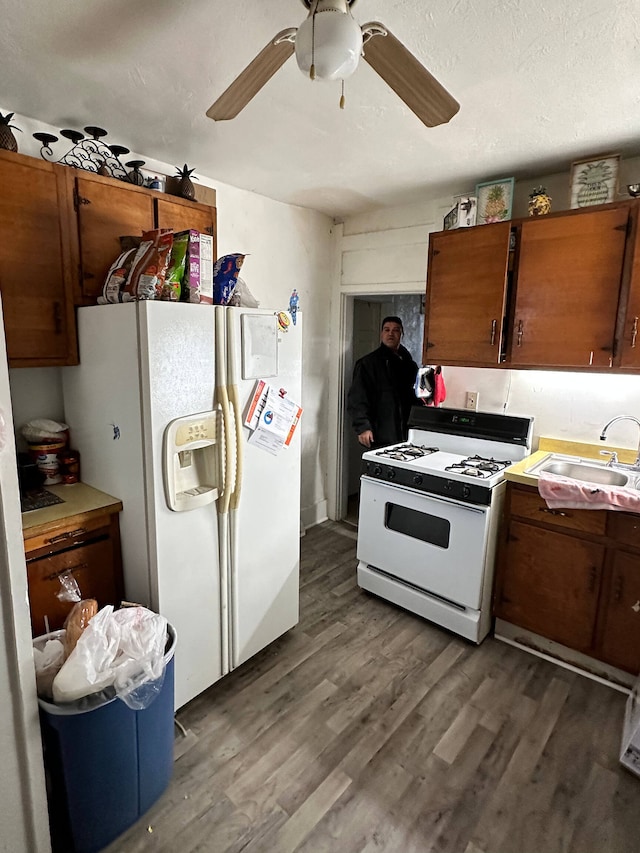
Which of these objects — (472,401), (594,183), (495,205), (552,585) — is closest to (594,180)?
(594,183)

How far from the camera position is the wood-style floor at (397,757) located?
146 cm

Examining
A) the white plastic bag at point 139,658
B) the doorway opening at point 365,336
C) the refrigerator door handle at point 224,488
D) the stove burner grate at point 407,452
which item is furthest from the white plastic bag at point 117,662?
the doorway opening at point 365,336

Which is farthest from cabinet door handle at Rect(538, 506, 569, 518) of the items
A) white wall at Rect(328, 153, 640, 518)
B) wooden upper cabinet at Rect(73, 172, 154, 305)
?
wooden upper cabinet at Rect(73, 172, 154, 305)

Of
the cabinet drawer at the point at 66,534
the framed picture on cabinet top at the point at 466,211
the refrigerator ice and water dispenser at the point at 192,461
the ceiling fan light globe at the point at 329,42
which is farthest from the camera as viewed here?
the framed picture on cabinet top at the point at 466,211

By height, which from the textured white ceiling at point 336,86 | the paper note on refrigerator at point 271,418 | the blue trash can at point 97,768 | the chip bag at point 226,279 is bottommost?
the blue trash can at point 97,768

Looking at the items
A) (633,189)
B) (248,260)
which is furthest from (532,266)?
(248,260)

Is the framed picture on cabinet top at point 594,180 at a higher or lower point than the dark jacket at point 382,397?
higher

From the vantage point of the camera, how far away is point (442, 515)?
7.84 ft

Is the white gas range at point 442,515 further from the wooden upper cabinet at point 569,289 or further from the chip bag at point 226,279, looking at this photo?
the chip bag at point 226,279

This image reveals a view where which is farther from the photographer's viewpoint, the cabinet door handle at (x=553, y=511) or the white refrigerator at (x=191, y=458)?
the cabinet door handle at (x=553, y=511)

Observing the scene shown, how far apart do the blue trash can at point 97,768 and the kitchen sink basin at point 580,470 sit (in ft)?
6.51

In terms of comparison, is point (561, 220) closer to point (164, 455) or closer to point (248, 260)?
point (248, 260)

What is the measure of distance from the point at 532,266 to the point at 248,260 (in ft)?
5.77

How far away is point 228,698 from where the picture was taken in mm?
2014
